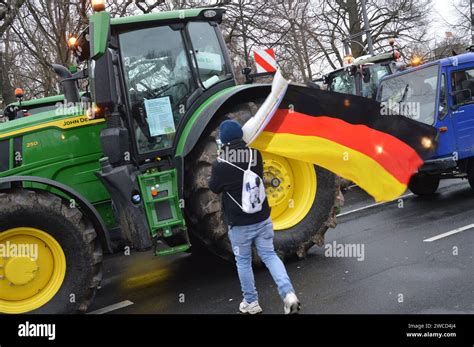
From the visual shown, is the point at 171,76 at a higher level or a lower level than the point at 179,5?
lower

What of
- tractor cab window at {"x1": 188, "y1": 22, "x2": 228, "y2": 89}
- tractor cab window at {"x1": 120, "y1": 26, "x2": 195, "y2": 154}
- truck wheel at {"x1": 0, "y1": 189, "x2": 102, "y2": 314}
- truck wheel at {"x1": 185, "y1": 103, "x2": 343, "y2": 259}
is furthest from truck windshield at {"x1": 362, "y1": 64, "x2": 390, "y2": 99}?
truck wheel at {"x1": 0, "y1": 189, "x2": 102, "y2": 314}

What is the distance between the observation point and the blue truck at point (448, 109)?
8359mm

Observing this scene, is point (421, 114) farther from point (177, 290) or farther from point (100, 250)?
point (100, 250)

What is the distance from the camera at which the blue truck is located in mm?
8359

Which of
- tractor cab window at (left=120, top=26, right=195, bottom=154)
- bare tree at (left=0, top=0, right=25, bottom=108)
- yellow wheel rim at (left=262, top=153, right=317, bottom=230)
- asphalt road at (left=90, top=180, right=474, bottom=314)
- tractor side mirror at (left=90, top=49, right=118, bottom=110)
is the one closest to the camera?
asphalt road at (left=90, top=180, right=474, bottom=314)

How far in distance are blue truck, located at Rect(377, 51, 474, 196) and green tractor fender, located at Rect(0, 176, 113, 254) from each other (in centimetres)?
524

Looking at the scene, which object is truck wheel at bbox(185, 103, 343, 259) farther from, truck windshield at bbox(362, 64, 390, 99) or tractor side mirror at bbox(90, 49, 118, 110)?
truck windshield at bbox(362, 64, 390, 99)

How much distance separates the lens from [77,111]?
17.8 feet

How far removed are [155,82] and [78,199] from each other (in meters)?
1.54

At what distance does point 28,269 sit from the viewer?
452 cm

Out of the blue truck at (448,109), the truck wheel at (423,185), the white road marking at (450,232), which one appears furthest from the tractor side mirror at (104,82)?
the truck wheel at (423,185)

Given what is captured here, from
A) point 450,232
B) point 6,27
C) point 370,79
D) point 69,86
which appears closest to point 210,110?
point 69,86
